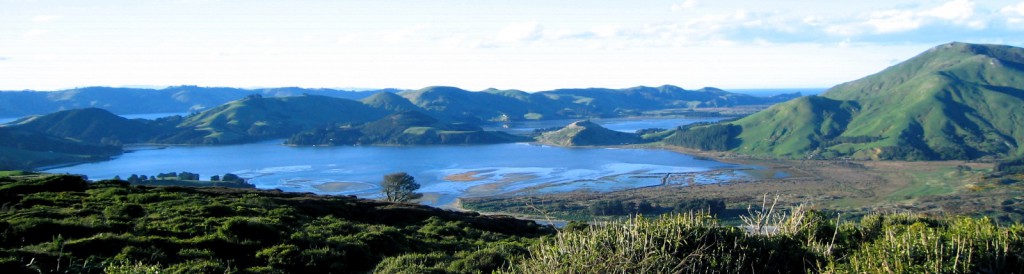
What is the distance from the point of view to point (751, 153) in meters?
159

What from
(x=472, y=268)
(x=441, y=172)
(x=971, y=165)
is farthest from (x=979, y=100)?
(x=472, y=268)

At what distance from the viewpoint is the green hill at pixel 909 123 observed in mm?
142000

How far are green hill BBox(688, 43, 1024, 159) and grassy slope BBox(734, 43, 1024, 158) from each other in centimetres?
17

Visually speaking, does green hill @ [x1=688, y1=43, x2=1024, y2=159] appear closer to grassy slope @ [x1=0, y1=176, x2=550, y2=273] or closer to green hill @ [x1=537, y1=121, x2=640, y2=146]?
green hill @ [x1=537, y1=121, x2=640, y2=146]

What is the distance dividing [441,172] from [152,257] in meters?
113

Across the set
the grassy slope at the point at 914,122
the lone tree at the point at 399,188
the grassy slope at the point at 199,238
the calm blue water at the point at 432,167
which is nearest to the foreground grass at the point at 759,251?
the grassy slope at the point at 199,238

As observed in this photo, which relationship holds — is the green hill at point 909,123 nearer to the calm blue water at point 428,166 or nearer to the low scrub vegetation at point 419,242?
the calm blue water at point 428,166

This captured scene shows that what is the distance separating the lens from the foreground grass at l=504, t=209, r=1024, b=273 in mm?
10273

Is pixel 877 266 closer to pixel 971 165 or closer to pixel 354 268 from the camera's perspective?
pixel 354 268

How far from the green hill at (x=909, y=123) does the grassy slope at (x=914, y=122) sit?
17cm

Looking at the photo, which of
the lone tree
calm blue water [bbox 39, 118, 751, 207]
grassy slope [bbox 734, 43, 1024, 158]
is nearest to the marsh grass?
the lone tree

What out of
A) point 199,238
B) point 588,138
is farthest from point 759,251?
point 588,138

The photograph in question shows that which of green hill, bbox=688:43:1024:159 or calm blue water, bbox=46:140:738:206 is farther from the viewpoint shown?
green hill, bbox=688:43:1024:159

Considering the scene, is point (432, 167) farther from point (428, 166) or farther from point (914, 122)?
point (914, 122)
